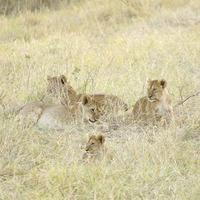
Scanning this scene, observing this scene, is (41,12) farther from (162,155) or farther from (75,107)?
(162,155)

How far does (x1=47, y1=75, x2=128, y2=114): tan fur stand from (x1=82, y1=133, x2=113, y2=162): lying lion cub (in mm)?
1467

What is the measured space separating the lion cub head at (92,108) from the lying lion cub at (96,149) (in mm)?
1088

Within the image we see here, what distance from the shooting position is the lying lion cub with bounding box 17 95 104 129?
506cm

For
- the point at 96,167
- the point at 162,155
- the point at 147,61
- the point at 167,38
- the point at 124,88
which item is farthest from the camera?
the point at 167,38

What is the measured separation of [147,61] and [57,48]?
223 centimetres

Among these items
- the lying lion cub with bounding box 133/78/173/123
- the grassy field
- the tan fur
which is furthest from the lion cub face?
the lying lion cub with bounding box 133/78/173/123

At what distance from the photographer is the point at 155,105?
5297mm

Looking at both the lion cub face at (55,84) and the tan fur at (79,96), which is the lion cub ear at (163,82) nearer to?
the tan fur at (79,96)

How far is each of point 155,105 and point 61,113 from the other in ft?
4.60

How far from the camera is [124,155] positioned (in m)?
3.93

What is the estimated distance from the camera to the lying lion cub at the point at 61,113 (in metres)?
5.06

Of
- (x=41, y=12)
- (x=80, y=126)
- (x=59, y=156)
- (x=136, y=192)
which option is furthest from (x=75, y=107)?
(x=41, y=12)

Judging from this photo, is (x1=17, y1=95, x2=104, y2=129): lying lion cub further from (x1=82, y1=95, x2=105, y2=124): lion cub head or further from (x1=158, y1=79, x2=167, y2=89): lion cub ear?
(x1=158, y1=79, x2=167, y2=89): lion cub ear

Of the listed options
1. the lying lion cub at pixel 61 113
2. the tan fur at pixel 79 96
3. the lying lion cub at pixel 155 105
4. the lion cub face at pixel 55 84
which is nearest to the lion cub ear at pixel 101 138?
the lying lion cub at pixel 61 113
